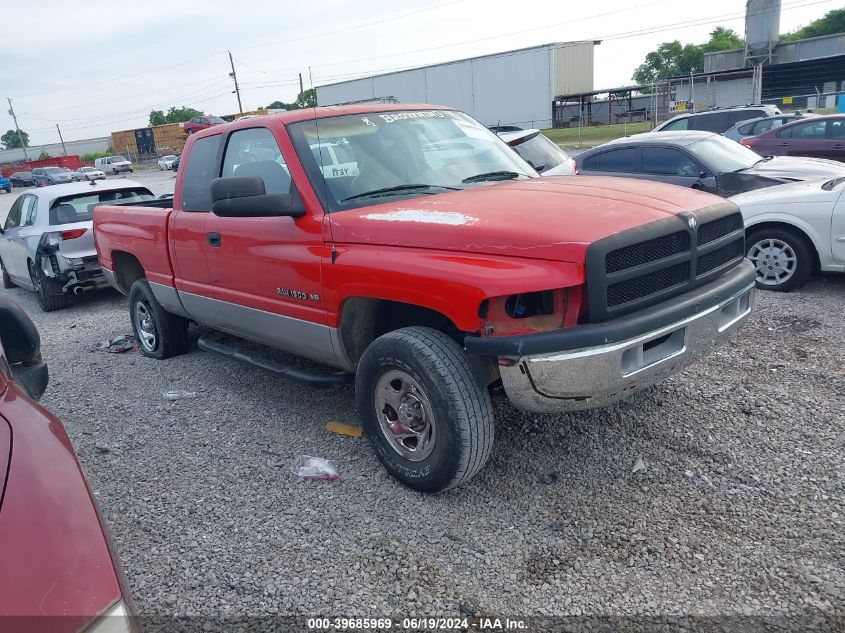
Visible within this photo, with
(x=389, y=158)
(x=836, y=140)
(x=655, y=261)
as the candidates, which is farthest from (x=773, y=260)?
(x=836, y=140)

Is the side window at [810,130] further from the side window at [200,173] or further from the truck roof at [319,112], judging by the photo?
the side window at [200,173]

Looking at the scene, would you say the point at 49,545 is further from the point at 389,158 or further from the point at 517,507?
the point at 389,158

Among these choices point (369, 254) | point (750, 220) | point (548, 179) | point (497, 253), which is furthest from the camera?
point (750, 220)

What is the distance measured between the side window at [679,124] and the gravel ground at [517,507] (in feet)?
38.1

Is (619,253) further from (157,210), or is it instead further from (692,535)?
(157,210)

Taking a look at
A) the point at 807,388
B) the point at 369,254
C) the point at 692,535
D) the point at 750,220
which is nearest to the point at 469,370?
the point at 369,254

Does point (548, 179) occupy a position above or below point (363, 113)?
below

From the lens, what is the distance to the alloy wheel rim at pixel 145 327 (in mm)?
6125

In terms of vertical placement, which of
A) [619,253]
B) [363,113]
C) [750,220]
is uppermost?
[363,113]

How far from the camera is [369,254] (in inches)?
136

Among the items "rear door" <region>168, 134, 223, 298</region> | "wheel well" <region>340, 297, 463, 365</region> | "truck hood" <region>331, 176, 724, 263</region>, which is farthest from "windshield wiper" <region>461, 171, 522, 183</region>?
"rear door" <region>168, 134, 223, 298</region>

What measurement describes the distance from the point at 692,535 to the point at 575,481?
0.68 m

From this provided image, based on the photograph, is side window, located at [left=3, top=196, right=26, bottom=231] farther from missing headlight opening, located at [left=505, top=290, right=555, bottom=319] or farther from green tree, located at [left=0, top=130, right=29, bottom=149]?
green tree, located at [left=0, top=130, right=29, bottom=149]

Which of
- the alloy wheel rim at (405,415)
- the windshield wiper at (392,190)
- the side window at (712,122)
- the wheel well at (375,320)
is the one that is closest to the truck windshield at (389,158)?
the windshield wiper at (392,190)
